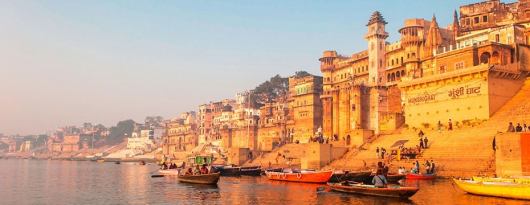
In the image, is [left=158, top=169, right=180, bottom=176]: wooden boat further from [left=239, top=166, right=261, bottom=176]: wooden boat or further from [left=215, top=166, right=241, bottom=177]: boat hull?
[left=239, top=166, right=261, bottom=176]: wooden boat

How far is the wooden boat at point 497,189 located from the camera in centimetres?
2175

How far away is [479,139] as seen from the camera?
36219 mm

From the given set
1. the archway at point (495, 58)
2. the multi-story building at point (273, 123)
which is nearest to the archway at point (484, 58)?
the archway at point (495, 58)

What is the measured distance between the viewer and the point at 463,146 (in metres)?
36.5

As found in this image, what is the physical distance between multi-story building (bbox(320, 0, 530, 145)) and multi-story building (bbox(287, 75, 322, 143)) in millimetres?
2047

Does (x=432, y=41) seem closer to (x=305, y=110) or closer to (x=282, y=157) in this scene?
(x=282, y=157)

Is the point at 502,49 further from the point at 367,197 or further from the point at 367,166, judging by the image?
the point at 367,197

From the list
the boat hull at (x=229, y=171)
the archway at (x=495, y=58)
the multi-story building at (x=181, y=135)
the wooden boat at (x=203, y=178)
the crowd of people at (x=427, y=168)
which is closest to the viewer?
the crowd of people at (x=427, y=168)

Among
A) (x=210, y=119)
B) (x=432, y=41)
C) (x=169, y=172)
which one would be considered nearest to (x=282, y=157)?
(x=169, y=172)

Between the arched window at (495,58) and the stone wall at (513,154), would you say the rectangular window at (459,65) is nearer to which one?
the arched window at (495,58)

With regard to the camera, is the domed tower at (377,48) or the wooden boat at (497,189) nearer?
the wooden boat at (497,189)

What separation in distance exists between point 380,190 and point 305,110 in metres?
53.4

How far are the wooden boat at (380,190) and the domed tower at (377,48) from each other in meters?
38.8

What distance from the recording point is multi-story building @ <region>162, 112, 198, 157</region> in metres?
119
